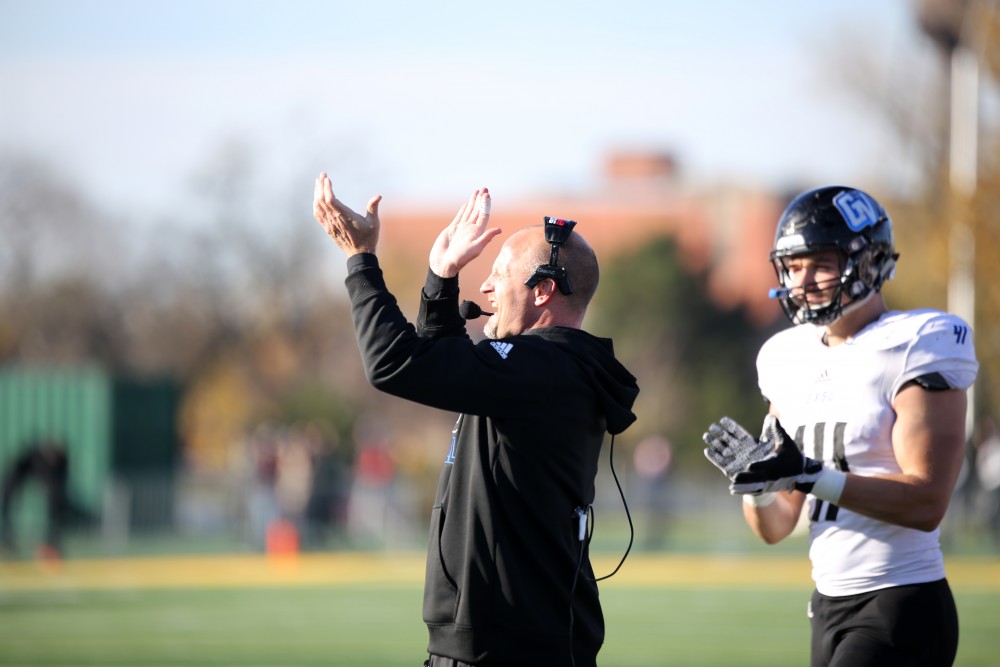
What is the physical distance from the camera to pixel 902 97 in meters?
36.7

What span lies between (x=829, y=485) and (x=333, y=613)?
10516 mm

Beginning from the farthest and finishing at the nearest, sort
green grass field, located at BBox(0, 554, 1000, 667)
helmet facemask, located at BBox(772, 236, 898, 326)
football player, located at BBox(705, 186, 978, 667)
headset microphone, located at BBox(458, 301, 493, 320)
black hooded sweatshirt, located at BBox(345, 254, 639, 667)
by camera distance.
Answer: green grass field, located at BBox(0, 554, 1000, 667) → helmet facemask, located at BBox(772, 236, 898, 326) → headset microphone, located at BBox(458, 301, 493, 320) → football player, located at BBox(705, 186, 978, 667) → black hooded sweatshirt, located at BBox(345, 254, 639, 667)

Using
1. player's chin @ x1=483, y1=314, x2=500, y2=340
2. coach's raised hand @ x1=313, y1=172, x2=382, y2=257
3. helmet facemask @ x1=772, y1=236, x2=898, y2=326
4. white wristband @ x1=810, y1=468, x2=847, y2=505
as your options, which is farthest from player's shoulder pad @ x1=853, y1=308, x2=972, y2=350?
coach's raised hand @ x1=313, y1=172, x2=382, y2=257

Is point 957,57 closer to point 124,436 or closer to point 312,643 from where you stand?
point 124,436

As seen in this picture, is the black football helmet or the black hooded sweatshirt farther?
the black football helmet

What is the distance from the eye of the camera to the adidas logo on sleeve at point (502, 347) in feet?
13.6

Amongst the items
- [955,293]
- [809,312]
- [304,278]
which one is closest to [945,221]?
[955,293]

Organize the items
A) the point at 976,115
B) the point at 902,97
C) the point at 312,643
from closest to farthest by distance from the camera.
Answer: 1. the point at 312,643
2. the point at 976,115
3. the point at 902,97

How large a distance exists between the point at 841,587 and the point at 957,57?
1008 inches

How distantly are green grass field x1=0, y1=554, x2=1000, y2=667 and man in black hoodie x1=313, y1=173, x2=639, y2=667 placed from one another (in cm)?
653

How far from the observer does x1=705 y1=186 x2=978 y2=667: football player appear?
4.32 m

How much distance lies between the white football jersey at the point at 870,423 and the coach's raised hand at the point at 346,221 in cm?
166

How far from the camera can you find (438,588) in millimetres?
4246

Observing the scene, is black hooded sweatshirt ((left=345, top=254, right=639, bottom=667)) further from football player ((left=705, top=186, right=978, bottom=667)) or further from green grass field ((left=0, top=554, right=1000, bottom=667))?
green grass field ((left=0, top=554, right=1000, bottom=667))
